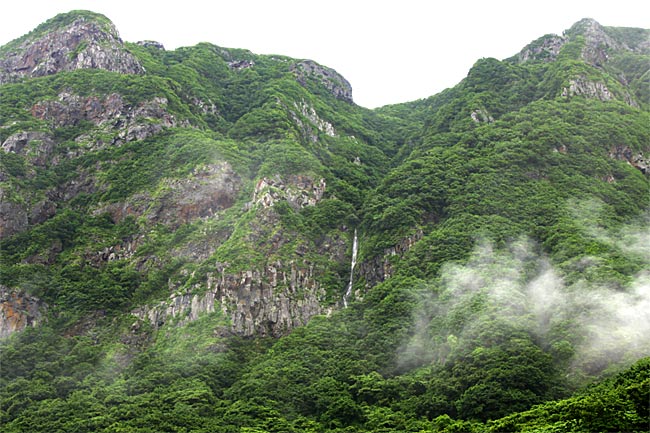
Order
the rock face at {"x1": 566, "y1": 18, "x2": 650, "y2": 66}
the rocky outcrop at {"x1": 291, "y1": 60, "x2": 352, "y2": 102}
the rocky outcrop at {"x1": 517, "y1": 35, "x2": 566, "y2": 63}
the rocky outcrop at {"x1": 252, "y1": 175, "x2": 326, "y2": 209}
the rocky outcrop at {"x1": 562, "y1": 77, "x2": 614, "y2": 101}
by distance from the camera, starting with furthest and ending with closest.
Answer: the rocky outcrop at {"x1": 291, "y1": 60, "x2": 352, "y2": 102} < the rocky outcrop at {"x1": 517, "y1": 35, "x2": 566, "y2": 63} < the rock face at {"x1": 566, "y1": 18, "x2": 650, "y2": 66} < the rocky outcrop at {"x1": 562, "y1": 77, "x2": 614, "y2": 101} < the rocky outcrop at {"x1": 252, "y1": 175, "x2": 326, "y2": 209}

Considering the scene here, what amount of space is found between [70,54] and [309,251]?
263 ft

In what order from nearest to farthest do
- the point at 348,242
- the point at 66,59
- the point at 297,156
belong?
the point at 348,242 < the point at 297,156 < the point at 66,59

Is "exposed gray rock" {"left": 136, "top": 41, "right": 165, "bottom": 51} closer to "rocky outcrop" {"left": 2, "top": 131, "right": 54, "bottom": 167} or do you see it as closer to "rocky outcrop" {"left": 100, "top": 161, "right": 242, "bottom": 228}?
"rocky outcrop" {"left": 2, "top": 131, "right": 54, "bottom": 167}

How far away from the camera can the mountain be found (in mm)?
75562

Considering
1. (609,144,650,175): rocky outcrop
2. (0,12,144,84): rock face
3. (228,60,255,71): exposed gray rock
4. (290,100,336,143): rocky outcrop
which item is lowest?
(609,144,650,175): rocky outcrop

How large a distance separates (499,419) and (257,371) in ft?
111

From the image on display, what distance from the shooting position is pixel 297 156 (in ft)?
425

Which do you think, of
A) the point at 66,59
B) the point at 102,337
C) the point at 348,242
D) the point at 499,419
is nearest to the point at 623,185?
the point at 348,242

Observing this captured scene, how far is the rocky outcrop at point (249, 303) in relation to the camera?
98.1m

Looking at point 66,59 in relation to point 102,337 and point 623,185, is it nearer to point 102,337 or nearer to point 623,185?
point 102,337

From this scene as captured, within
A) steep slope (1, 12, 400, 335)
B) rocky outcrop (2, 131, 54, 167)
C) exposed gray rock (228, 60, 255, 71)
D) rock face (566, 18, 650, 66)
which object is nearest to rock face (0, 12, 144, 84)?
steep slope (1, 12, 400, 335)

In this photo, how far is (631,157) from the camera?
122m

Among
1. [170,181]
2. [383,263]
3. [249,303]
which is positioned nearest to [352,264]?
[383,263]

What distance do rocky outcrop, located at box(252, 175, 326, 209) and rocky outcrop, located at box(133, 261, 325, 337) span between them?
16316mm
